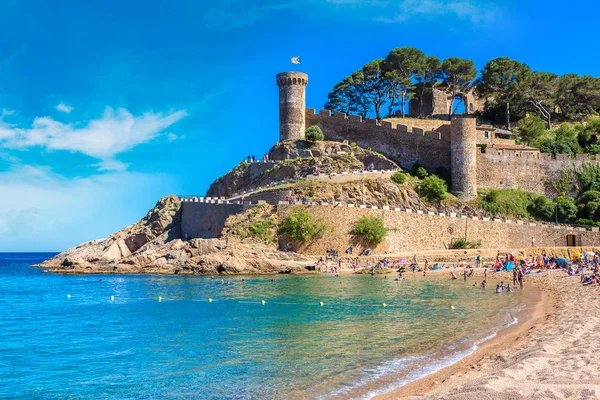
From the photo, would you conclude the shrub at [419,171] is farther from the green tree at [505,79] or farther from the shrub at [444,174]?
the green tree at [505,79]

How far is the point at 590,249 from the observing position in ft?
118

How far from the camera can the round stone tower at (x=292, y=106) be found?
49.3 meters

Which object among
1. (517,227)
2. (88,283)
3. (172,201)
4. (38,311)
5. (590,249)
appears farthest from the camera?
(172,201)

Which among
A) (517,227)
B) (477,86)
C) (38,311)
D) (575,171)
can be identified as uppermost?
(477,86)

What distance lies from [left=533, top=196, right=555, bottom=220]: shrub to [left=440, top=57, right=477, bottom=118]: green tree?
520 inches

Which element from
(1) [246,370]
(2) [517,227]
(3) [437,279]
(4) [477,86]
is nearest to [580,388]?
(1) [246,370]

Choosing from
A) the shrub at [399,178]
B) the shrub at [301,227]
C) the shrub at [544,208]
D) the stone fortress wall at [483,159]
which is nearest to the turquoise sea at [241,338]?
the shrub at [301,227]

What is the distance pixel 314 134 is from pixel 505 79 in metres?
18.2

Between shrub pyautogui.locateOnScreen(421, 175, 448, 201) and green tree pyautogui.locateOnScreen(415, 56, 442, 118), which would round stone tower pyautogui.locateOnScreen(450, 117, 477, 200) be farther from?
green tree pyautogui.locateOnScreen(415, 56, 442, 118)

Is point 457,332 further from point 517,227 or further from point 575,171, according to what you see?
point 575,171

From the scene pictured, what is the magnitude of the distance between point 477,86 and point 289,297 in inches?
1445

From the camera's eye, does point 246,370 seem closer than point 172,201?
Yes

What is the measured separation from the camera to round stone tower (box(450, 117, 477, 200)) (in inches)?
1636

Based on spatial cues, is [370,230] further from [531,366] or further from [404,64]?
[531,366]
